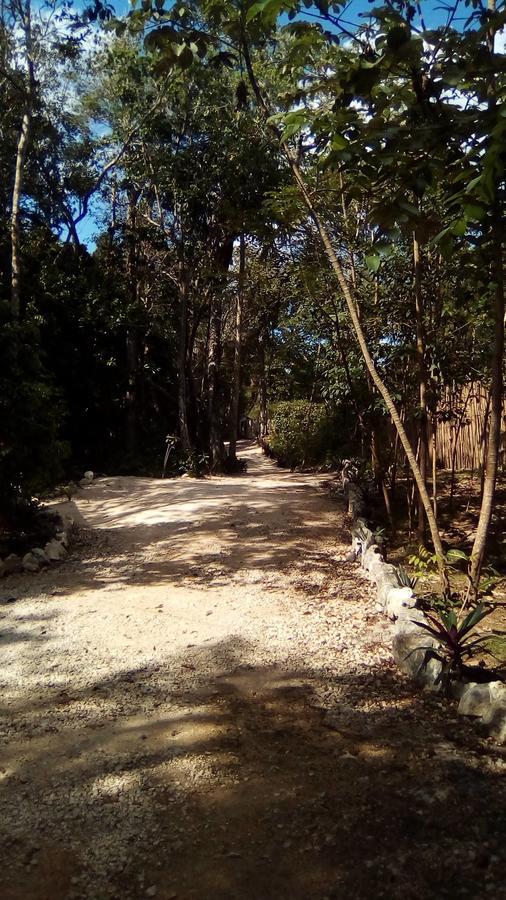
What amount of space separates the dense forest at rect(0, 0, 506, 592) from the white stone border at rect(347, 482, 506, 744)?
43 cm

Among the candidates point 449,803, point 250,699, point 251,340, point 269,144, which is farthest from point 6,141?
point 449,803

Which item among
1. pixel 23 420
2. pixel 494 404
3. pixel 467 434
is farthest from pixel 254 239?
pixel 494 404

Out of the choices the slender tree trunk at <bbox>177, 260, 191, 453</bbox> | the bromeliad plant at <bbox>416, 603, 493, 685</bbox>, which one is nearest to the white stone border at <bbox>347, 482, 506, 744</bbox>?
the bromeliad plant at <bbox>416, 603, 493, 685</bbox>

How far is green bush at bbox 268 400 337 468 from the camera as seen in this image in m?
13.5

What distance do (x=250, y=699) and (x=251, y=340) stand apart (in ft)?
57.2

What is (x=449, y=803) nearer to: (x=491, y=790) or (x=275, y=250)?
(x=491, y=790)

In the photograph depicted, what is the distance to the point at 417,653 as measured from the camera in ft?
11.5

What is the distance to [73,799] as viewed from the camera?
8.14ft

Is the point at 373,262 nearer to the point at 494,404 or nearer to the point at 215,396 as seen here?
the point at 494,404

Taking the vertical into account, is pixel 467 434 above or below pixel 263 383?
below

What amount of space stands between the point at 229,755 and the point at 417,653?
125 centimetres

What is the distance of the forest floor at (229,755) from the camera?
Answer: 2.05 meters

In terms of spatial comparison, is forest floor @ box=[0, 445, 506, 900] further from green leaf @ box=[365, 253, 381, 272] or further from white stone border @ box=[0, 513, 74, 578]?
green leaf @ box=[365, 253, 381, 272]

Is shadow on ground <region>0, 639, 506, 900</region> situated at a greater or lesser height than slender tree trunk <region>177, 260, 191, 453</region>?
lesser
